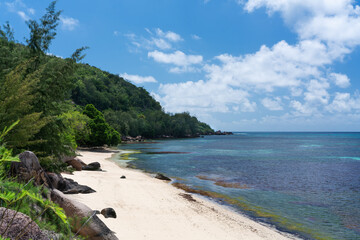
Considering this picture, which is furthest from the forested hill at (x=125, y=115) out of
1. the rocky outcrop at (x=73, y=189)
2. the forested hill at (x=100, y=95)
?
the rocky outcrop at (x=73, y=189)

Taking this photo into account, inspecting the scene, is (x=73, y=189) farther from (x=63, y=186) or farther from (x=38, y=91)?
(x=38, y=91)

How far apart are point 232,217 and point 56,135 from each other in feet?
37.6

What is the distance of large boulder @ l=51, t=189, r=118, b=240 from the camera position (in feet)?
25.0

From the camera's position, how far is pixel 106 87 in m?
180

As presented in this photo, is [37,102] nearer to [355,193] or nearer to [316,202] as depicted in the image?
[316,202]

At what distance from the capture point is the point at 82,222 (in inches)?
314

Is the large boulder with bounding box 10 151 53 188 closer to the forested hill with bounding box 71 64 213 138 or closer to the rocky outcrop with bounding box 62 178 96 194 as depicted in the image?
the rocky outcrop with bounding box 62 178 96 194

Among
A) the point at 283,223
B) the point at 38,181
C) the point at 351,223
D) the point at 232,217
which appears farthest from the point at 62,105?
the point at 351,223

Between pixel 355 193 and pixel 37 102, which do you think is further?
pixel 355 193

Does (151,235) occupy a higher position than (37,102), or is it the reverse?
(37,102)

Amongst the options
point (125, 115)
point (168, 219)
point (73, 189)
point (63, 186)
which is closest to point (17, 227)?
point (168, 219)

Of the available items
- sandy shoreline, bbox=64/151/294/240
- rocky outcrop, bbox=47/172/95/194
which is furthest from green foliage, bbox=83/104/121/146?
rocky outcrop, bbox=47/172/95/194

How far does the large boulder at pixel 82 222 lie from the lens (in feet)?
25.0

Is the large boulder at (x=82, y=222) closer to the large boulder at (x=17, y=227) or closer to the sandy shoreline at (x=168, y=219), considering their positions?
the sandy shoreline at (x=168, y=219)
